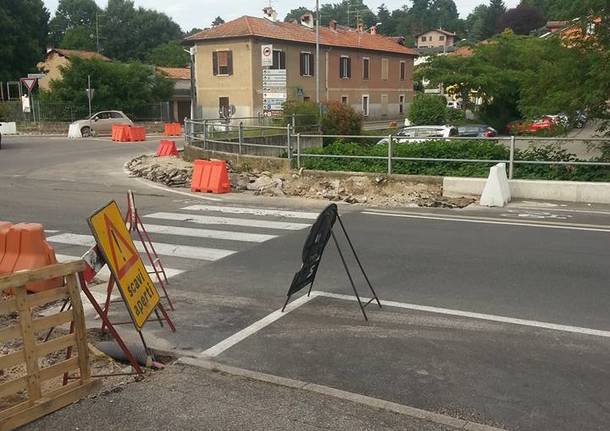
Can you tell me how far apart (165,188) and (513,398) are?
46.3 ft

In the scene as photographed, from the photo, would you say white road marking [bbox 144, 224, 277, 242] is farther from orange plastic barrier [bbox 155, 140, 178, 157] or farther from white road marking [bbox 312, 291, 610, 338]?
orange plastic barrier [bbox 155, 140, 178, 157]

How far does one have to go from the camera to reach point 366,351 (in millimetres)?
5715

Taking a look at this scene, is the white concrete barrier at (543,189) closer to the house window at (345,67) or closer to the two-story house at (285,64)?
the two-story house at (285,64)

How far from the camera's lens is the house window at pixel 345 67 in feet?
190

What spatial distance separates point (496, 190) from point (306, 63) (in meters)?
42.0

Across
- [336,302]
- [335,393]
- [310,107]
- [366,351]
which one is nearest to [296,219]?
[336,302]

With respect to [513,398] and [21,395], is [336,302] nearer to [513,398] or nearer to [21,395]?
[513,398]

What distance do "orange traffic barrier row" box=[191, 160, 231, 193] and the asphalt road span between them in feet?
13.9

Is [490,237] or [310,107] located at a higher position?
[310,107]

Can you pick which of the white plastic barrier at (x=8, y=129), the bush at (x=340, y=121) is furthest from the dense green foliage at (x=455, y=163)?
the white plastic barrier at (x=8, y=129)

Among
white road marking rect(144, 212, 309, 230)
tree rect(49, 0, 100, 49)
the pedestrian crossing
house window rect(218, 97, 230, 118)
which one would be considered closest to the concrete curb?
the pedestrian crossing

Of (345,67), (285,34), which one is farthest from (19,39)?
(345,67)

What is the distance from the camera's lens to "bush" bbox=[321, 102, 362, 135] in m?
31.2

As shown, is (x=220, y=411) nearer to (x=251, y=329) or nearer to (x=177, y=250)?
(x=251, y=329)
